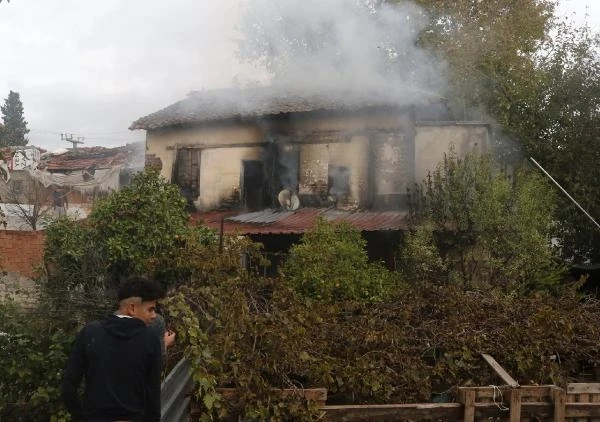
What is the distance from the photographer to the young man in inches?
127

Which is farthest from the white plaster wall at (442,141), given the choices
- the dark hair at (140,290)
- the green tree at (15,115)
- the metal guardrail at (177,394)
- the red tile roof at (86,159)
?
the green tree at (15,115)

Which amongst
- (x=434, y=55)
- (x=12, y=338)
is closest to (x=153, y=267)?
(x=12, y=338)

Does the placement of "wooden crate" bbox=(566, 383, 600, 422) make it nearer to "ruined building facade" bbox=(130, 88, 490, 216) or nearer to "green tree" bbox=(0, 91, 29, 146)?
"ruined building facade" bbox=(130, 88, 490, 216)

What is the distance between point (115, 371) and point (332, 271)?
19.9 feet

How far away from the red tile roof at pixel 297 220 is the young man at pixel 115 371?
7.98 m

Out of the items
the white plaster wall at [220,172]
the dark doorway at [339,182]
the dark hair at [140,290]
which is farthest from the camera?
the white plaster wall at [220,172]

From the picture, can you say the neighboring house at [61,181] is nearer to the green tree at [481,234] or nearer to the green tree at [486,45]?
the green tree at [486,45]

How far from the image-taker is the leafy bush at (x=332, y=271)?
8953mm

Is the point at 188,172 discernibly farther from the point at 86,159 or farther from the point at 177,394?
the point at 86,159

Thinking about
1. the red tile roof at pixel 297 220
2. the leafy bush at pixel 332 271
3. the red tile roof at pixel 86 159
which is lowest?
the leafy bush at pixel 332 271

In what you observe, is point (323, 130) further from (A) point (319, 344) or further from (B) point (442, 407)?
(B) point (442, 407)

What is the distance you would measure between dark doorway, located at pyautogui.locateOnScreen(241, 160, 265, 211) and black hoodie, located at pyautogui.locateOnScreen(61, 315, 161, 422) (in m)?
11.6

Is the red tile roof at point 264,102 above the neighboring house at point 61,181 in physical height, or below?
above

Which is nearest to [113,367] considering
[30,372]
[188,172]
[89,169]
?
[30,372]
